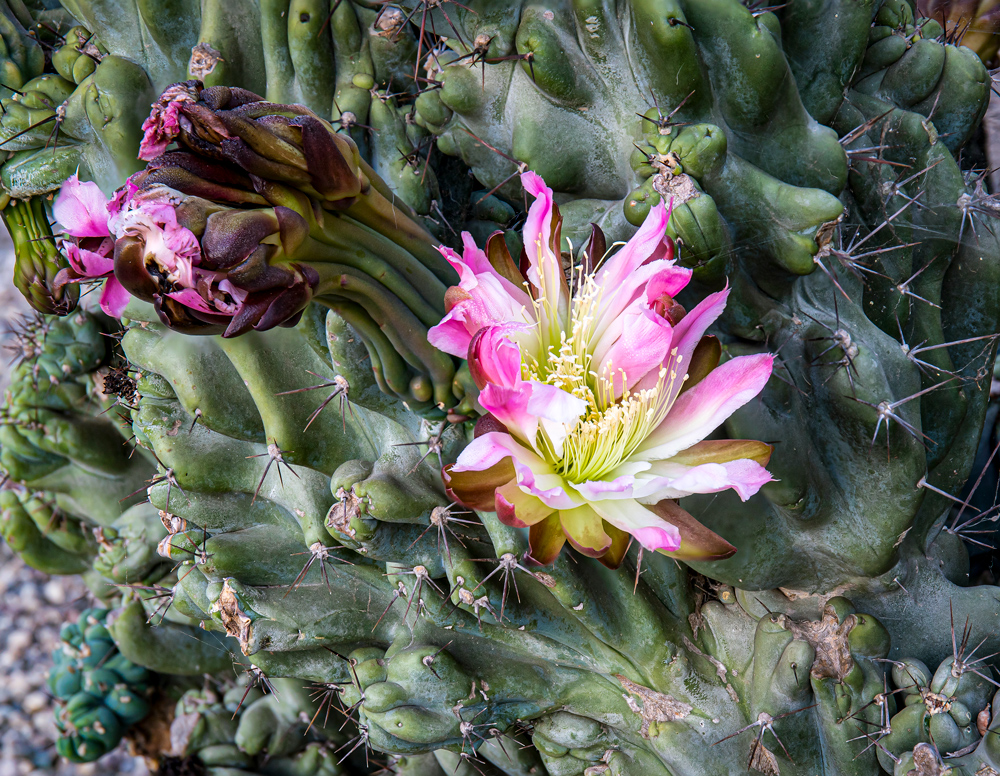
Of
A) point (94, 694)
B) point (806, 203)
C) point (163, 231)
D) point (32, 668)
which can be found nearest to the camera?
point (163, 231)

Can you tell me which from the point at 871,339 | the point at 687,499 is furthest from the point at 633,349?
the point at 871,339

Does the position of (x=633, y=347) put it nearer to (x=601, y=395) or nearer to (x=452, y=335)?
(x=601, y=395)

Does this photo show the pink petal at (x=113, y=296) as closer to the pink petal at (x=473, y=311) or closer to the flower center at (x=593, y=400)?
the pink petal at (x=473, y=311)

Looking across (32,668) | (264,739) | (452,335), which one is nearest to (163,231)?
(452,335)

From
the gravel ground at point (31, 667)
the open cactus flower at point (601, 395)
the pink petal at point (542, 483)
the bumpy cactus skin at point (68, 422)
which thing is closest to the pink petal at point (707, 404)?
the open cactus flower at point (601, 395)

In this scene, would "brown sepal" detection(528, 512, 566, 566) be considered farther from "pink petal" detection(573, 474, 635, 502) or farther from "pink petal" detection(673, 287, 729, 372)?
"pink petal" detection(673, 287, 729, 372)

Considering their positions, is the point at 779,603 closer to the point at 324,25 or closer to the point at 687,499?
the point at 687,499
